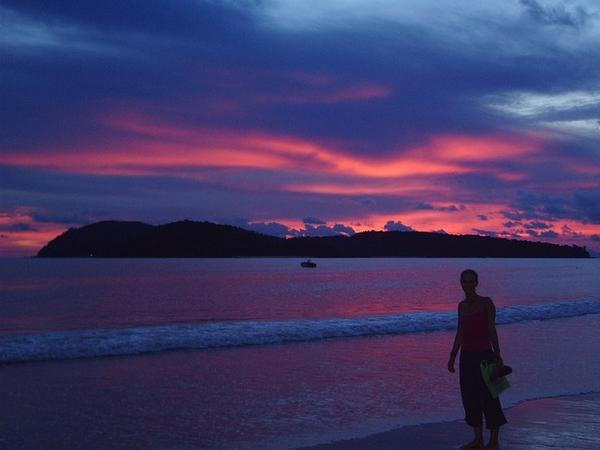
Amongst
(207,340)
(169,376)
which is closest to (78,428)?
(169,376)

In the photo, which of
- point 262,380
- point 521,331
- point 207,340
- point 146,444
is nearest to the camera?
point 146,444

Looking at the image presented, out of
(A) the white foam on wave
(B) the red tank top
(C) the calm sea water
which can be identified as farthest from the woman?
(A) the white foam on wave

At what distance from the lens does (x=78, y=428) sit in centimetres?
856

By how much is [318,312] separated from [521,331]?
16.1 meters

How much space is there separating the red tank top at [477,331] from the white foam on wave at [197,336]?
35.2 feet

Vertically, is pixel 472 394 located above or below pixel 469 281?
below

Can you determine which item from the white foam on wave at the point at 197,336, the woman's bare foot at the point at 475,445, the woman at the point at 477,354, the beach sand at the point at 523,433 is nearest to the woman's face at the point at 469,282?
the woman at the point at 477,354

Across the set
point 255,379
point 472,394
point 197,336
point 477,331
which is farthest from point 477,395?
point 197,336

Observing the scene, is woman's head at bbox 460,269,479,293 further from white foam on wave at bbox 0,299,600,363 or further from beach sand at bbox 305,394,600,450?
white foam on wave at bbox 0,299,600,363

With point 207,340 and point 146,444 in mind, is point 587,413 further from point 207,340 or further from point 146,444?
point 207,340

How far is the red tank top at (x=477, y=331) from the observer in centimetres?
709

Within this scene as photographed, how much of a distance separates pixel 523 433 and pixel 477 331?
183 centimetres

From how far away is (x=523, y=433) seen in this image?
8.00 meters

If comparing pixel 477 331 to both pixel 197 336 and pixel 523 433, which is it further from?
pixel 197 336
